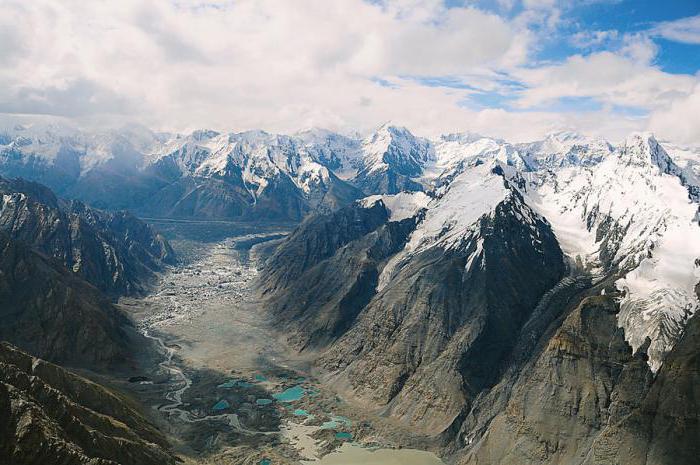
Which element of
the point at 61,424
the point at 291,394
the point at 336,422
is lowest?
the point at 336,422

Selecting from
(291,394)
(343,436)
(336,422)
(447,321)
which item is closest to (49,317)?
(291,394)

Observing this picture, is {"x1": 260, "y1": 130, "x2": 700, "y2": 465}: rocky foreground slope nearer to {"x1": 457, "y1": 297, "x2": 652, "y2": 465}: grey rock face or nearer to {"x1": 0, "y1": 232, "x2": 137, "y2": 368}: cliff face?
{"x1": 457, "y1": 297, "x2": 652, "y2": 465}: grey rock face

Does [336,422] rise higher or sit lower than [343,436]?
higher

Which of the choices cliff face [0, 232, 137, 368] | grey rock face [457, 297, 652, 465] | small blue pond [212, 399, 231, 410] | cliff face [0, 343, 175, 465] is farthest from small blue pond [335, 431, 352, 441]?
cliff face [0, 232, 137, 368]

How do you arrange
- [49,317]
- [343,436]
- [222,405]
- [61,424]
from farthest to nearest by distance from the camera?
[49,317]
[222,405]
[343,436]
[61,424]

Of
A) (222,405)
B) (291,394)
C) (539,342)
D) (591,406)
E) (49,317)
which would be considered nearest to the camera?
(591,406)

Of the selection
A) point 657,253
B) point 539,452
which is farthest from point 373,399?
point 657,253

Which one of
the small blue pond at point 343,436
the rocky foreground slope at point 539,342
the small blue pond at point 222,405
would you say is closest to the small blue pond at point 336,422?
the small blue pond at point 343,436

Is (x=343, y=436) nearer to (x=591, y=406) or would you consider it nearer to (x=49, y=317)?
(x=591, y=406)

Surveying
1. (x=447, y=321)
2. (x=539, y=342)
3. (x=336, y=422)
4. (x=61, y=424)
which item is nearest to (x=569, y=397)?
(x=539, y=342)

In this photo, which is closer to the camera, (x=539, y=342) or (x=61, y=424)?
(x=61, y=424)

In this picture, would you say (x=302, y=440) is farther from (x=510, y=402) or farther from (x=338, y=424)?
(x=510, y=402)
